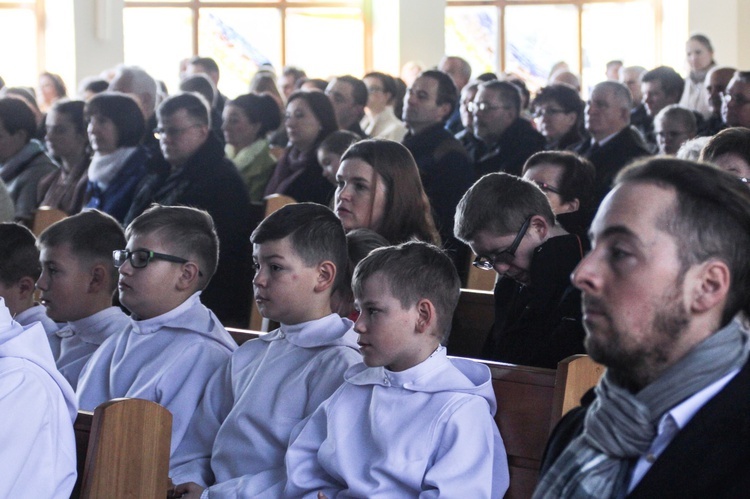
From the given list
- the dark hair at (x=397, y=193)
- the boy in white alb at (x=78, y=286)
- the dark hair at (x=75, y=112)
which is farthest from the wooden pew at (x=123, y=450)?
the dark hair at (x=75, y=112)

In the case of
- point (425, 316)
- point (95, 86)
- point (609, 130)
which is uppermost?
point (95, 86)

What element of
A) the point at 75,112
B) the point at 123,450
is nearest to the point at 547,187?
the point at 123,450

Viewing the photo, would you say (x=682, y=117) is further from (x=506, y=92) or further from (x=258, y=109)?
(x=258, y=109)

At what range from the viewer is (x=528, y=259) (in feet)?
10.3

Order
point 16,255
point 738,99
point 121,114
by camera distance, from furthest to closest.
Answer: point 121,114 → point 738,99 → point 16,255

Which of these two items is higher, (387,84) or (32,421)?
(387,84)

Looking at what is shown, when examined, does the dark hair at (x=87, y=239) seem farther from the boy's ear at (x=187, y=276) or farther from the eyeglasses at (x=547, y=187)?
the eyeglasses at (x=547, y=187)

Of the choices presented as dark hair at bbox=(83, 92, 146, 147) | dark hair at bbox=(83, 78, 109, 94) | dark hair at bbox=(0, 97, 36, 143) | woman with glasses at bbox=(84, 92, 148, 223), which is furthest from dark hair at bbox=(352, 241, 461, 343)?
dark hair at bbox=(83, 78, 109, 94)

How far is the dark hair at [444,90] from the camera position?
6.71m

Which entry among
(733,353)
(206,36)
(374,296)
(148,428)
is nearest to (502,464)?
(374,296)

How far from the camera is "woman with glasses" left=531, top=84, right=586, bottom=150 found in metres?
6.73

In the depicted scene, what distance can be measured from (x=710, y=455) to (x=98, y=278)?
105 inches

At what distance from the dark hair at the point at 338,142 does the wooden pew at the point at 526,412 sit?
3.07 m

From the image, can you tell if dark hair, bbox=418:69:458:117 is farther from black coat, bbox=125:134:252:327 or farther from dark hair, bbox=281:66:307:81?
dark hair, bbox=281:66:307:81
